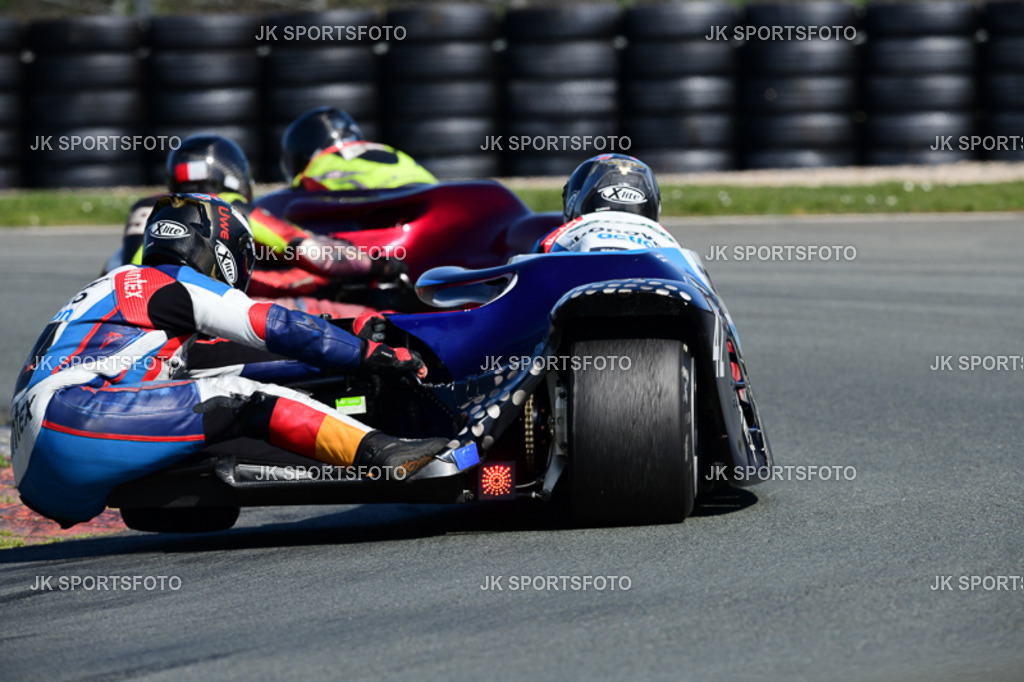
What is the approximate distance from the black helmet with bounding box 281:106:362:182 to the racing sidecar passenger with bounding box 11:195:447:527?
3423 mm

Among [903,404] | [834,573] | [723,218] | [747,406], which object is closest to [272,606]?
[834,573]

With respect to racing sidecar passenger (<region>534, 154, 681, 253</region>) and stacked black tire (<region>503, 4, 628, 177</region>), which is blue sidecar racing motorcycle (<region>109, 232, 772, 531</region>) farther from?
stacked black tire (<region>503, 4, 628, 177</region>)

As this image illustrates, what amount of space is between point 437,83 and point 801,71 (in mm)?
3691

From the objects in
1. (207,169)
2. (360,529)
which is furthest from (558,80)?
(360,529)

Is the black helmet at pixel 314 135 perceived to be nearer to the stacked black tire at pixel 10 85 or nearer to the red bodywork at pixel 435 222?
the red bodywork at pixel 435 222

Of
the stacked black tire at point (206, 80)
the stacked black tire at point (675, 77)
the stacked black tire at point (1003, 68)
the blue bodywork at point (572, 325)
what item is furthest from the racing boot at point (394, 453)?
the stacked black tire at point (1003, 68)

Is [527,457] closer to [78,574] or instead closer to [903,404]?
[78,574]

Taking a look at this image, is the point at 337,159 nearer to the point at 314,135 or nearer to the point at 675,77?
the point at 314,135

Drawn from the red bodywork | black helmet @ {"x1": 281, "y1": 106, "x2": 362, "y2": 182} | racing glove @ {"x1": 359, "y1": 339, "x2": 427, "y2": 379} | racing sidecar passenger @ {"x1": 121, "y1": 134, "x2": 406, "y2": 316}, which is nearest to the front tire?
racing glove @ {"x1": 359, "y1": 339, "x2": 427, "y2": 379}

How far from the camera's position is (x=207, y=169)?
776 cm

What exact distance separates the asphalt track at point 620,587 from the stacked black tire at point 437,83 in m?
8.64

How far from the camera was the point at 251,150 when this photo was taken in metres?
15.8

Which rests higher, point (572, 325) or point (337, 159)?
point (337, 159)

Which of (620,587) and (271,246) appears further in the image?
(271,246)
